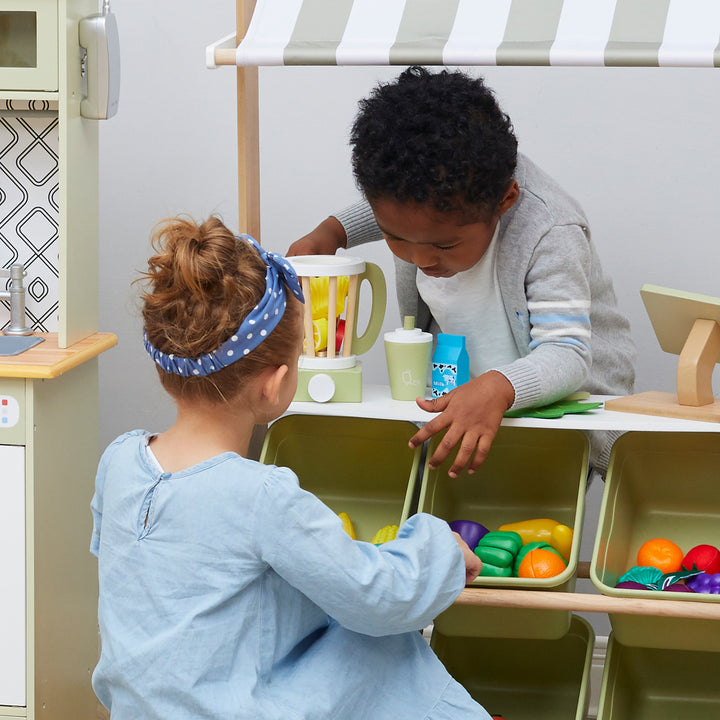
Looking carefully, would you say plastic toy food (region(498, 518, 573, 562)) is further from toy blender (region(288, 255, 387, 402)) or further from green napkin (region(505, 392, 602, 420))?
toy blender (region(288, 255, 387, 402))

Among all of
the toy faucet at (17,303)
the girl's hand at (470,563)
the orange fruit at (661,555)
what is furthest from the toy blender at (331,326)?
the toy faucet at (17,303)

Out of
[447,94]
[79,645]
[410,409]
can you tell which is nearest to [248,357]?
[410,409]

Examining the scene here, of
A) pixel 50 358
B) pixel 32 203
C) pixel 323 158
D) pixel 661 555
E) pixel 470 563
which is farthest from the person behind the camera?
pixel 323 158

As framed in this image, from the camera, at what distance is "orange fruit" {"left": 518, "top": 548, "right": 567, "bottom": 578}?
1.50 m

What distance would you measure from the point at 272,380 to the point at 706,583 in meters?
0.75

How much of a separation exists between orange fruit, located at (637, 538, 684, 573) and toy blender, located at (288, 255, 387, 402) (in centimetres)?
54

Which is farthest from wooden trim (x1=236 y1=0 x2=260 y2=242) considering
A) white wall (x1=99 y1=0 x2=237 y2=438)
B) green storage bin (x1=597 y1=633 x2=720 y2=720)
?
Answer: green storage bin (x1=597 y1=633 x2=720 y2=720)

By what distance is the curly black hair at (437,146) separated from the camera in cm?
144

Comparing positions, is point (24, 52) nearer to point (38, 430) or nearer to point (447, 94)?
point (38, 430)

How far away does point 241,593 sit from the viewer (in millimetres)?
1161

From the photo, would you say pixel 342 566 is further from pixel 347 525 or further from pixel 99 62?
pixel 99 62

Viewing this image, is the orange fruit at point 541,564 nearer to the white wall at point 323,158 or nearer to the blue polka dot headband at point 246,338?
the blue polka dot headband at point 246,338

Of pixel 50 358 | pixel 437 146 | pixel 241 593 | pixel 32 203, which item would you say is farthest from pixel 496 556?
pixel 32 203

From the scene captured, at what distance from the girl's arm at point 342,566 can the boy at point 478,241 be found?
269 mm
